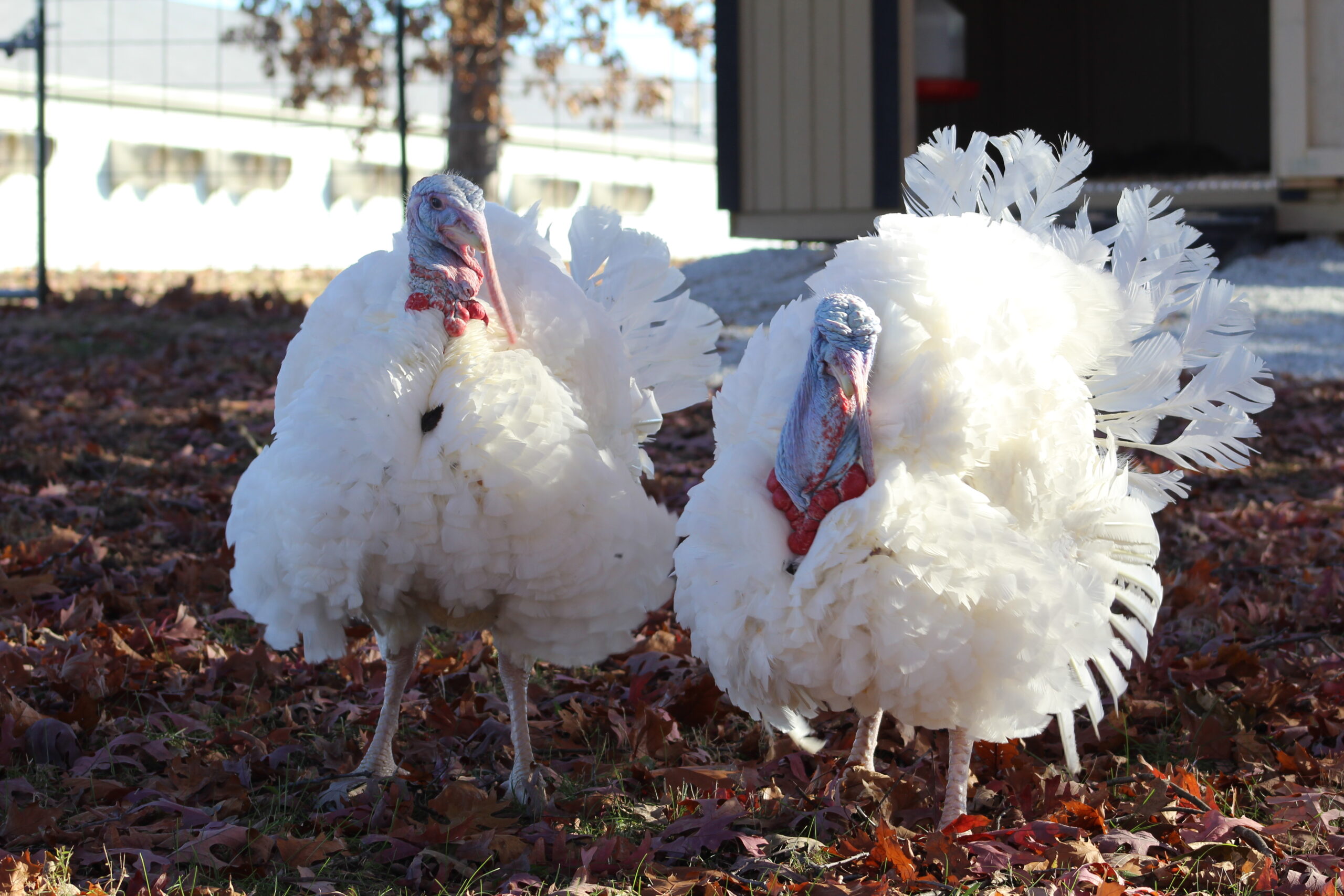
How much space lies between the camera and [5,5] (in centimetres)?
2177

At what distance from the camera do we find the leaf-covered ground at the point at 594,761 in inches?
116

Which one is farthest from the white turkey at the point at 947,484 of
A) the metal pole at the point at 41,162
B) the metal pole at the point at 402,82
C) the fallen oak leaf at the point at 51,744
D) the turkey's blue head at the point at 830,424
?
the metal pole at the point at 41,162

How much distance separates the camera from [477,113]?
14.7 metres

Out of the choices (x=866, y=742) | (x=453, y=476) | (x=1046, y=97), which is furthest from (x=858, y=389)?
(x=1046, y=97)

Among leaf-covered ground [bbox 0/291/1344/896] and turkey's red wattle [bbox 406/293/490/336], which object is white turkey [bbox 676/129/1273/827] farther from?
turkey's red wattle [bbox 406/293/490/336]

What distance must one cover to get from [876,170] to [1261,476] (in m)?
5.28

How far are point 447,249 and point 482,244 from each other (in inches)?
3.9

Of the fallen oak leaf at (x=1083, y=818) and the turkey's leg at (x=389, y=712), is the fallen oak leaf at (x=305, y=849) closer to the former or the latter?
the turkey's leg at (x=389, y=712)

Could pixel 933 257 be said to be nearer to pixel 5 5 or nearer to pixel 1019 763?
pixel 1019 763

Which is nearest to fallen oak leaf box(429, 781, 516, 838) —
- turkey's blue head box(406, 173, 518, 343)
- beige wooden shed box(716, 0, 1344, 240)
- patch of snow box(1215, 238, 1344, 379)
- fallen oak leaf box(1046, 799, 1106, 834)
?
turkey's blue head box(406, 173, 518, 343)

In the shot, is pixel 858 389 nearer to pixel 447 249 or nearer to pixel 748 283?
pixel 447 249

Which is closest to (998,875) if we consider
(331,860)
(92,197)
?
(331,860)

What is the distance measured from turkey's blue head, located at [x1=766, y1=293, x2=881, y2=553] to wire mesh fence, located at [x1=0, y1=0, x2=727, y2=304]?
42.9 feet

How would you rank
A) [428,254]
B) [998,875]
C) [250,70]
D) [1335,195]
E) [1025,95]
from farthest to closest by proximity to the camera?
[250,70], [1025,95], [1335,195], [428,254], [998,875]
